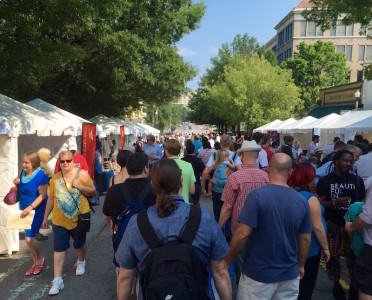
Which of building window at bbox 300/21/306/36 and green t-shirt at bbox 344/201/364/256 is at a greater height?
building window at bbox 300/21/306/36

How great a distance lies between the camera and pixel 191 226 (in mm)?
→ 1917

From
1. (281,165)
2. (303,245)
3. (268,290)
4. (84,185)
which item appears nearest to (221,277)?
(268,290)

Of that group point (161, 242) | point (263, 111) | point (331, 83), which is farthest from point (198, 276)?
point (331, 83)

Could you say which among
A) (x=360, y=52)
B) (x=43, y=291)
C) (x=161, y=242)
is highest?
(x=360, y=52)

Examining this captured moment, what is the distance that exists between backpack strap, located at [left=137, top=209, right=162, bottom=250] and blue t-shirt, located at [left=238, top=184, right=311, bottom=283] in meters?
0.82

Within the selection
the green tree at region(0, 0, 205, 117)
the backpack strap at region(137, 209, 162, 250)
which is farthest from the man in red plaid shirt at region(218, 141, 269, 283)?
the green tree at region(0, 0, 205, 117)

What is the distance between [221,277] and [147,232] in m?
0.60

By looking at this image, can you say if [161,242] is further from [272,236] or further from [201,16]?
[201,16]

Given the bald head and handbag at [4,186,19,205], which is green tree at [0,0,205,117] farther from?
the bald head

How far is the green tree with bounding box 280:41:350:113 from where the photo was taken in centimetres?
4206

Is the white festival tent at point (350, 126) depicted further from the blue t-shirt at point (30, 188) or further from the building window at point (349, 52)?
the building window at point (349, 52)

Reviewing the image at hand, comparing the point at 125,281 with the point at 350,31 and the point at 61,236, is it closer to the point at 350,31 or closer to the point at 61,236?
the point at 61,236

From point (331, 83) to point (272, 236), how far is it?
149 ft

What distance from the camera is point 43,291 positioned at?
4.19 meters
